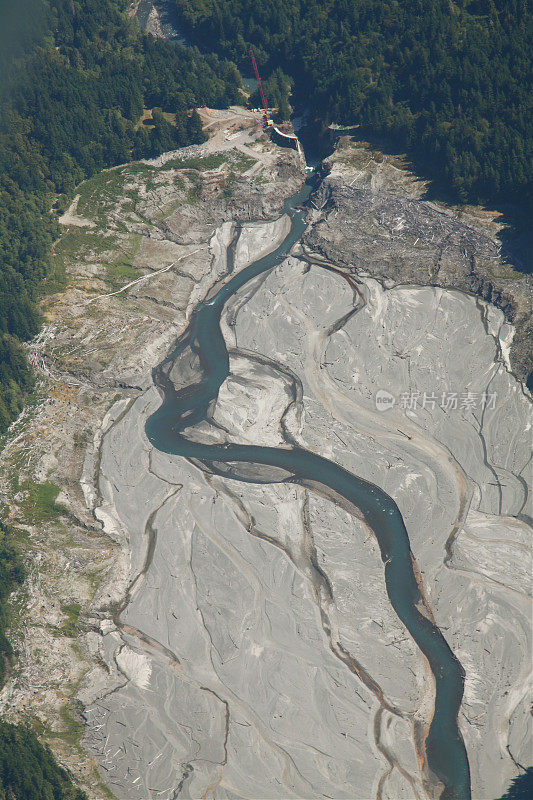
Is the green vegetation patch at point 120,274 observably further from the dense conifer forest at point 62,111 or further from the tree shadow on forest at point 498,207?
the tree shadow on forest at point 498,207

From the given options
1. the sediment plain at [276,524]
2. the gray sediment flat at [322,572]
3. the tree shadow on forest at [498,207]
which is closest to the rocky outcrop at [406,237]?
the sediment plain at [276,524]

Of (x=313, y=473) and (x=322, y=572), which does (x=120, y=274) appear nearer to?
(x=313, y=473)

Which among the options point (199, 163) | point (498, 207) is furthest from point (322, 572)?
point (199, 163)

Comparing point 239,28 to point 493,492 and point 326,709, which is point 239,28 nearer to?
point 493,492

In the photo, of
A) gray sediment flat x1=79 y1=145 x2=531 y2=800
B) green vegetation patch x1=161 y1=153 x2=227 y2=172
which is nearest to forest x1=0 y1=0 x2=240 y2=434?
green vegetation patch x1=161 y1=153 x2=227 y2=172

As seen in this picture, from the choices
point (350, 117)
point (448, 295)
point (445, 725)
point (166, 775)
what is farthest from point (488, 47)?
point (166, 775)

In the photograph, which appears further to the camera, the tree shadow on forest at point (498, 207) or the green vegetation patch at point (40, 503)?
the tree shadow on forest at point (498, 207)

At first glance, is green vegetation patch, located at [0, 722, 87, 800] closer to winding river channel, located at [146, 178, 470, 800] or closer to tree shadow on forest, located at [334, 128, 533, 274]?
winding river channel, located at [146, 178, 470, 800]
